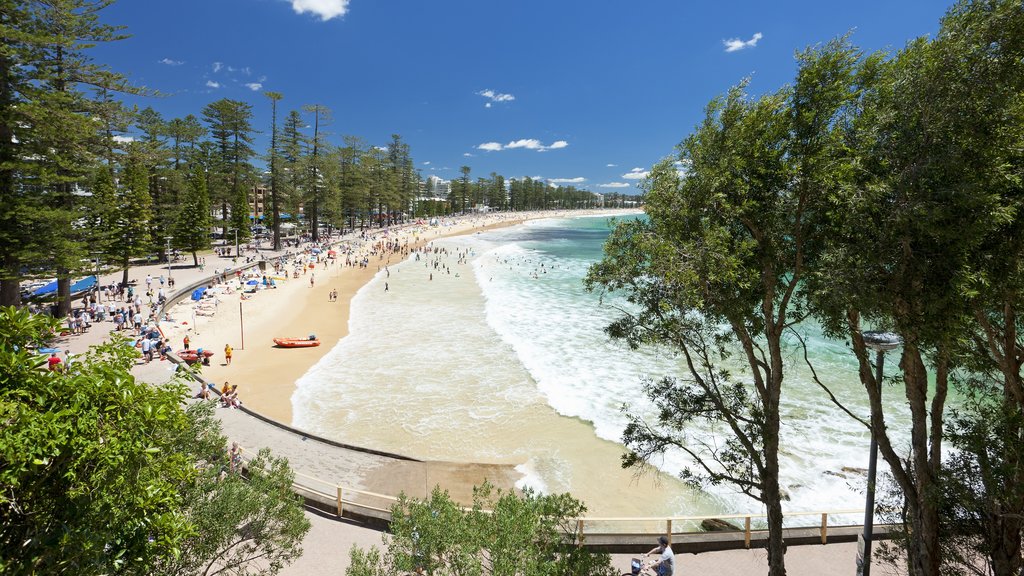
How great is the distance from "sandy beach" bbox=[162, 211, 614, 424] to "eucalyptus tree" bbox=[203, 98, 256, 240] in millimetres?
16000

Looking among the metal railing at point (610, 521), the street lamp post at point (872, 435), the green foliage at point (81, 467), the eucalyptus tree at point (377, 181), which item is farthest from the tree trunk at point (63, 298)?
the eucalyptus tree at point (377, 181)

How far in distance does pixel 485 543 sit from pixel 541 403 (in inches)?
474

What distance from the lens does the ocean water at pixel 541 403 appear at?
11.4 meters

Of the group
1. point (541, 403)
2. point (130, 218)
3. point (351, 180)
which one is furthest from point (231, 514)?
point (351, 180)

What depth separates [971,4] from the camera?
4215 millimetres

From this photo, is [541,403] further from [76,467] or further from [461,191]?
[461,191]

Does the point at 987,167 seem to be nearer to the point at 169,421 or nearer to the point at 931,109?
the point at 931,109

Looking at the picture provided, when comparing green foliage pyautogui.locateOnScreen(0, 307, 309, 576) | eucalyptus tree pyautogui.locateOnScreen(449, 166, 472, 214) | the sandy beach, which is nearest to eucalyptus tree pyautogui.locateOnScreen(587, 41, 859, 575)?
Result: green foliage pyautogui.locateOnScreen(0, 307, 309, 576)

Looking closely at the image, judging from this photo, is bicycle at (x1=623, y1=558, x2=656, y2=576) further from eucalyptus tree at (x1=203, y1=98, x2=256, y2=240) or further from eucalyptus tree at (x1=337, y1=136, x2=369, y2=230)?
eucalyptus tree at (x1=337, y1=136, x2=369, y2=230)

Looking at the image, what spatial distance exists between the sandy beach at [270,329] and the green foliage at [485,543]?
11.5m

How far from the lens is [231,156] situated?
49.1m

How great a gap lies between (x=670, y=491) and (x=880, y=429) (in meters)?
6.68

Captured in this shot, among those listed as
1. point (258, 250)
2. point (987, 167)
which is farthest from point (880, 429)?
point (258, 250)

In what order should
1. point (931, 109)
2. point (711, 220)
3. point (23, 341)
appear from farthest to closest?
point (711, 220) → point (931, 109) → point (23, 341)
